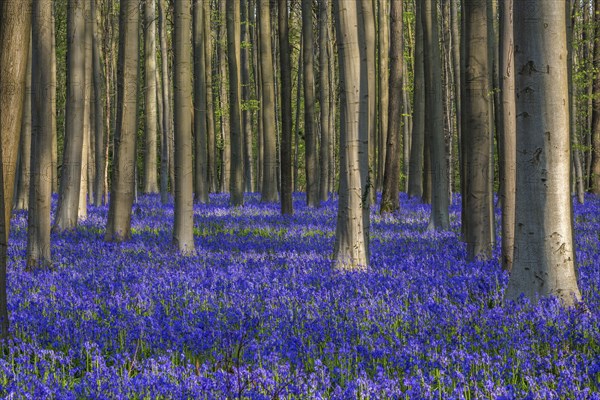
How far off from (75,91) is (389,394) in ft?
38.4

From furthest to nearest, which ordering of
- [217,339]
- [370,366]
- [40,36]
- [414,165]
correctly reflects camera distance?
[414,165] < [40,36] < [217,339] < [370,366]

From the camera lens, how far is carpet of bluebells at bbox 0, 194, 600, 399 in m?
4.33

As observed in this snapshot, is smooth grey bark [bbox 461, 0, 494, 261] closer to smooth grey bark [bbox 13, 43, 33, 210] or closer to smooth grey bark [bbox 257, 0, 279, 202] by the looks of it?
smooth grey bark [bbox 257, 0, 279, 202]

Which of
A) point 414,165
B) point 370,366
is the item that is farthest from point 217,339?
point 414,165

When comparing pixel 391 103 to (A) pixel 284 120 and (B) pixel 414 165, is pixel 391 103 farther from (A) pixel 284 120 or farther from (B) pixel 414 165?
(B) pixel 414 165

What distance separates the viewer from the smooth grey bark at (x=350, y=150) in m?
9.61

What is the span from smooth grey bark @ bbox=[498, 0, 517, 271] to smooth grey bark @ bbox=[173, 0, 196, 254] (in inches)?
217

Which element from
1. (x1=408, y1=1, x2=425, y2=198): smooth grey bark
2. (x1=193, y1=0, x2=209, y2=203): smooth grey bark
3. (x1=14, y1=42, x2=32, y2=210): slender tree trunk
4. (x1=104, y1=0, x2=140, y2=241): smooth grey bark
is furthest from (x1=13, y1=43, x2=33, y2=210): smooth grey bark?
(x1=408, y1=1, x2=425, y2=198): smooth grey bark

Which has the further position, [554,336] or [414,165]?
[414,165]

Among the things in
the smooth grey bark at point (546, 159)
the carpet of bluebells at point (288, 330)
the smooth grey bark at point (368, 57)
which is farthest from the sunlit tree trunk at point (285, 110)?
the smooth grey bark at point (546, 159)

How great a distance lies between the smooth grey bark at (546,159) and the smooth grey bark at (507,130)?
6.64 feet

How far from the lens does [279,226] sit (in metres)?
15.7

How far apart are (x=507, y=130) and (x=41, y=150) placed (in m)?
7.17

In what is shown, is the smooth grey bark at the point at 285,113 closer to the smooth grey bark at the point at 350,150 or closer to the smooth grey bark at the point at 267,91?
the smooth grey bark at the point at 267,91
